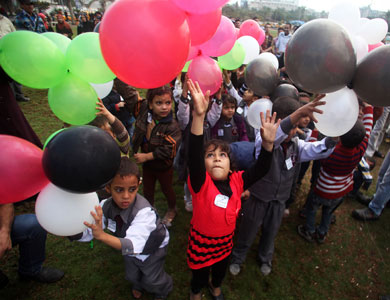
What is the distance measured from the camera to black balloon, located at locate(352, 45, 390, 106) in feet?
3.52

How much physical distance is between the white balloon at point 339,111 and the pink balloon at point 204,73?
832mm

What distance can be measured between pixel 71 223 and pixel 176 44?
974 millimetres

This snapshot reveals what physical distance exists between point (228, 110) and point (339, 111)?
1480mm

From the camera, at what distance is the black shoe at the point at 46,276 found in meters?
2.03

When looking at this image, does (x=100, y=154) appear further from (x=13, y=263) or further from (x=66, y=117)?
(x=13, y=263)

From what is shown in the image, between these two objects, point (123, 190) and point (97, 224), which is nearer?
point (97, 224)

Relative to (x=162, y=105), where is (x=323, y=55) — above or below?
above

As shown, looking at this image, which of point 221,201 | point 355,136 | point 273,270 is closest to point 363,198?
point 355,136

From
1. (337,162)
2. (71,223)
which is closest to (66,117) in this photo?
(71,223)

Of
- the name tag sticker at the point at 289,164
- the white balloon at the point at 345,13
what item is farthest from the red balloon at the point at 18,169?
the white balloon at the point at 345,13

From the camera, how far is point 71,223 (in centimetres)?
109

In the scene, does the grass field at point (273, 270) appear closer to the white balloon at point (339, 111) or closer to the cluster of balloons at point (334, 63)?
the white balloon at point (339, 111)

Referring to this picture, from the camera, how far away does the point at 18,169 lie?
3.16ft

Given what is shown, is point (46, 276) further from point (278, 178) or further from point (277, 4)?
point (277, 4)
